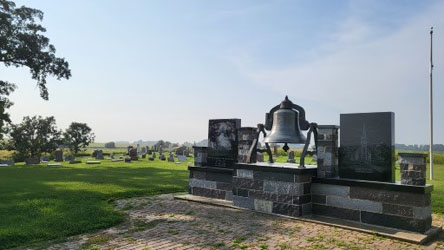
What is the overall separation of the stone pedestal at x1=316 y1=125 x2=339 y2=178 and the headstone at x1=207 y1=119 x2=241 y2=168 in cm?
277

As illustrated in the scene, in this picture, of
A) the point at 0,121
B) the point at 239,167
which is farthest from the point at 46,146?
→ the point at 239,167

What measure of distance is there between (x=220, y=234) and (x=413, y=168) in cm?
400

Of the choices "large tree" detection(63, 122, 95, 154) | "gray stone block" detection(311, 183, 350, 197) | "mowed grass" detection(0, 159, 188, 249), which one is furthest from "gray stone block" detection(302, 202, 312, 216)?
"large tree" detection(63, 122, 95, 154)

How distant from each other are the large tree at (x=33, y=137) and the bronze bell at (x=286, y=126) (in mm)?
33011

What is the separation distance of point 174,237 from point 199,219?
4.97 ft

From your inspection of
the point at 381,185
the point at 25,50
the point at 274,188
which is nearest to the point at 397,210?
the point at 381,185

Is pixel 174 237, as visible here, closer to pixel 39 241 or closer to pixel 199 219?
pixel 199 219

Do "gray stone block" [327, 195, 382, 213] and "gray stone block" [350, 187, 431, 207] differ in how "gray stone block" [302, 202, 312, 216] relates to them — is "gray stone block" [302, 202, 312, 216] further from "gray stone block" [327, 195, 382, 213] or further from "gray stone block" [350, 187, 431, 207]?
"gray stone block" [350, 187, 431, 207]

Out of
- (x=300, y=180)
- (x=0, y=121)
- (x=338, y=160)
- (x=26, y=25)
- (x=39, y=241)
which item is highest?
(x=26, y=25)

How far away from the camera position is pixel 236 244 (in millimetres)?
5406

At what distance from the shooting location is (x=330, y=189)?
25.1 ft

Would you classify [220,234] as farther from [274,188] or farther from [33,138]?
[33,138]

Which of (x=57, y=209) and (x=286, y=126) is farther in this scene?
(x=286, y=126)

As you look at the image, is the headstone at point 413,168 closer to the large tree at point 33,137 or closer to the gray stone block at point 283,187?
the gray stone block at point 283,187
